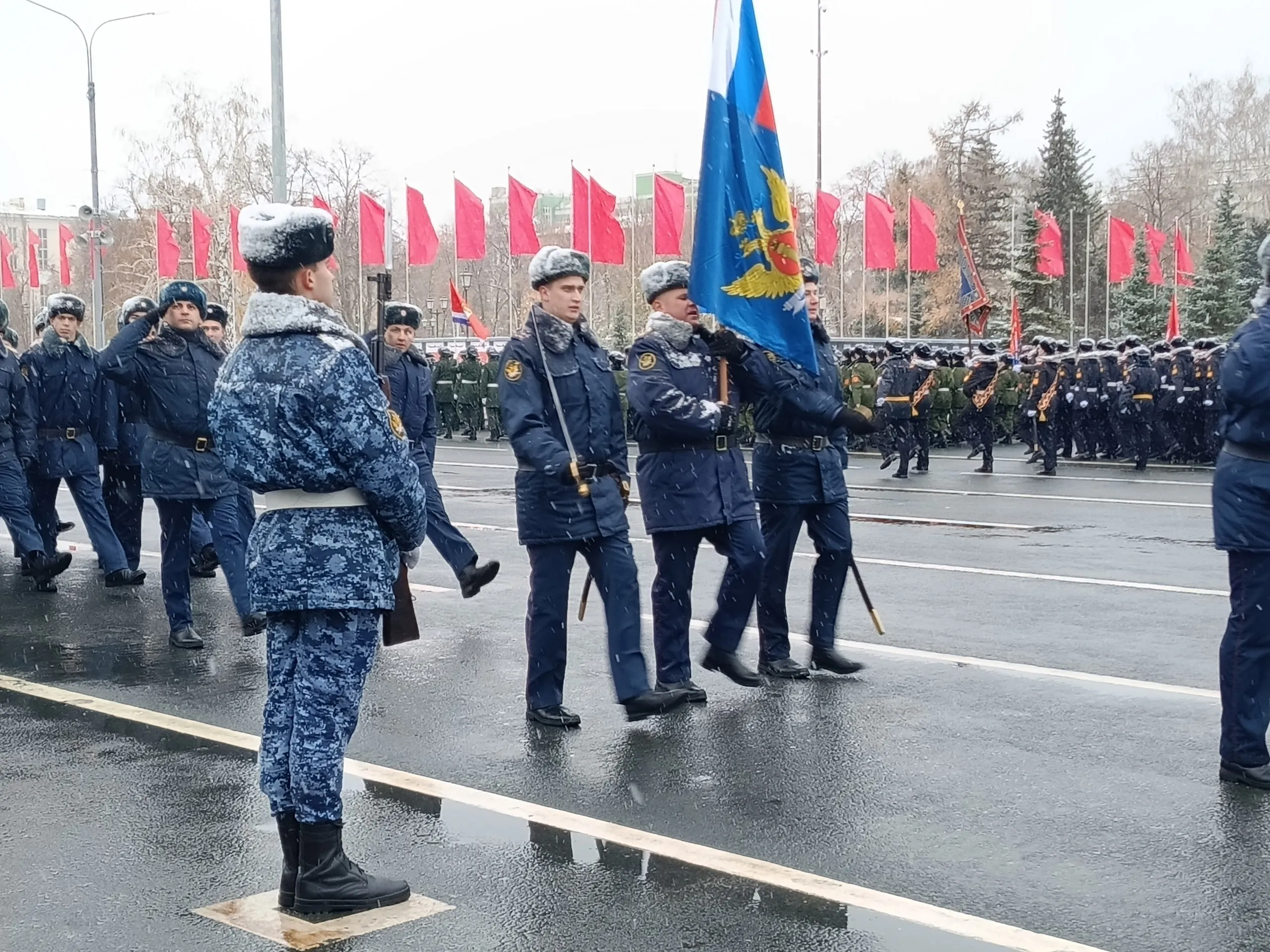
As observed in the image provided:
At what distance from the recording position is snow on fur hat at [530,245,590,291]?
6.30 m

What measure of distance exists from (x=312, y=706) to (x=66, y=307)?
7.65m

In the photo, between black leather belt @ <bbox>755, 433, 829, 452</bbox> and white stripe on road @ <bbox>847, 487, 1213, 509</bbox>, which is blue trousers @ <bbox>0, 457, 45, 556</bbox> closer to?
black leather belt @ <bbox>755, 433, 829, 452</bbox>

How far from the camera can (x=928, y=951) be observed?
12.8 ft

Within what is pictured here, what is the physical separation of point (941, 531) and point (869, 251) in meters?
25.0

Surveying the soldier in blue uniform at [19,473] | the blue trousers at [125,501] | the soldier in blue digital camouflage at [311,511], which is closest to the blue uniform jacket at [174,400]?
the soldier in blue uniform at [19,473]

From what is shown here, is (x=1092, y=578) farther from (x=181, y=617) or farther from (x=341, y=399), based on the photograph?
(x=341, y=399)

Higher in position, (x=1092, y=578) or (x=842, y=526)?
(x=842, y=526)

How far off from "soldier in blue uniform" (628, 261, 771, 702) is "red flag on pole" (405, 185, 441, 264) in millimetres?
30801

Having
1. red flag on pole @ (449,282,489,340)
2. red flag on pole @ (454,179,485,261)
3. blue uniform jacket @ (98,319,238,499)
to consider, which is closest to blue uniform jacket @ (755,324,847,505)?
blue uniform jacket @ (98,319,238,499)

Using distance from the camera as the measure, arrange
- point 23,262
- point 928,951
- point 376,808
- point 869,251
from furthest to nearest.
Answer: point 23,262 < point 869,251 < point 376,808 < point 928,951

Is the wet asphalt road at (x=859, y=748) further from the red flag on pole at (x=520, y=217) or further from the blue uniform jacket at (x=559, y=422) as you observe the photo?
the red flag on pole at (x=520, y=217)

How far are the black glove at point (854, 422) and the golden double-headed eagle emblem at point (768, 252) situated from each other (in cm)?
58

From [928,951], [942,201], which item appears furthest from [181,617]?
[942,201]

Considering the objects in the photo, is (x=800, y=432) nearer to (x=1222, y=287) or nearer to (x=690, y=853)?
(x=690, y=853)
